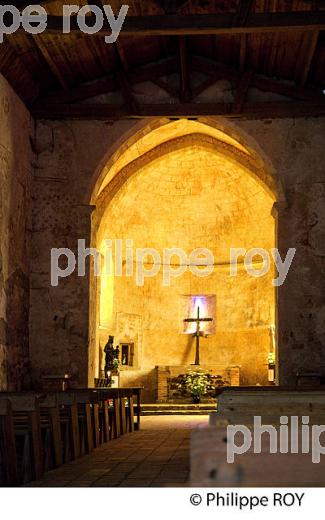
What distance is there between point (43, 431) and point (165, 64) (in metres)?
9.66

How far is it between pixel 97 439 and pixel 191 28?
20.4 feet

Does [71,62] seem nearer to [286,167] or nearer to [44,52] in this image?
[44,52]

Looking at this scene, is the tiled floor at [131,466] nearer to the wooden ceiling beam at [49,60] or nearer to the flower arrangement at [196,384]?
the wooden ceiling beam at [49,60]

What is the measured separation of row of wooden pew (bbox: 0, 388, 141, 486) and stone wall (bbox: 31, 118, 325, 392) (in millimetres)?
4782

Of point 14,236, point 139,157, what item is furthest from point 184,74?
point 14,236

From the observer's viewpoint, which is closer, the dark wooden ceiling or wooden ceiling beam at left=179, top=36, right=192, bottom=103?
the dark wooden ceiling

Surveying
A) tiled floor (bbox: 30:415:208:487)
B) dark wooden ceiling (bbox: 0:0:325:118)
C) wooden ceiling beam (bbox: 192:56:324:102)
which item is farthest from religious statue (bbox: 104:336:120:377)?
tiled floor (bbox: 30:415:208:487)

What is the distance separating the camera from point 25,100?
1482cm

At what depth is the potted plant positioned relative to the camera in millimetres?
19053

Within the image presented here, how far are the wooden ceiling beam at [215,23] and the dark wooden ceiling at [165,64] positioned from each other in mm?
921

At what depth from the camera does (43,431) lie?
303 inches

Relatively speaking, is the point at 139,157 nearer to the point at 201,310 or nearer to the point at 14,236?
the point at 14,236

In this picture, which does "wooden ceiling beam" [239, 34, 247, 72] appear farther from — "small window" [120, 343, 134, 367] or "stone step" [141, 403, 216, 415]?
"small window" [120, 343, 134, 367]
